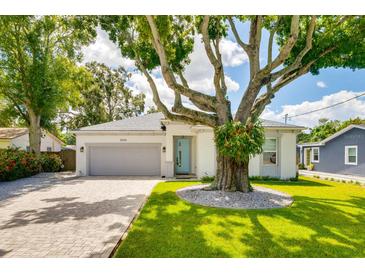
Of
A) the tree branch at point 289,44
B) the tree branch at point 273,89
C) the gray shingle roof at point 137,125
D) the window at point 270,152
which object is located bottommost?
the window at point 270,152

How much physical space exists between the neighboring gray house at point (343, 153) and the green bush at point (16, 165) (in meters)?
22.0

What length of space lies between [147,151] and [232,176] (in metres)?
7.55

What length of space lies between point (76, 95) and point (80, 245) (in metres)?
17.5

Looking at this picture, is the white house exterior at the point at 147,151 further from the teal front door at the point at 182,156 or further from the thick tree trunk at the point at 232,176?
the thick tree trunk at the point at 232,176

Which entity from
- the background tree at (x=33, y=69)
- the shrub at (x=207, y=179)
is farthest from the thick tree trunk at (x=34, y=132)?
the shrub at (x=207, y=179)

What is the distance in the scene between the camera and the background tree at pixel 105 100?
29.2 metres

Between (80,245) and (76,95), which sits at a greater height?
(76,95)

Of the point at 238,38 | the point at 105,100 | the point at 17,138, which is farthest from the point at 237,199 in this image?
the point at 105,100

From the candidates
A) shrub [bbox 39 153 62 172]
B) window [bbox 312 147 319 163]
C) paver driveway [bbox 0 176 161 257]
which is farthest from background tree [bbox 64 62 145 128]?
window [bbox 312 147 319 163]

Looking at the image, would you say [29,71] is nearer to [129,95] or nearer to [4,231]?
[4,231]

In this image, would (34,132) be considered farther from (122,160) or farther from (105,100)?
(105,100)

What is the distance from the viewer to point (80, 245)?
3992mm

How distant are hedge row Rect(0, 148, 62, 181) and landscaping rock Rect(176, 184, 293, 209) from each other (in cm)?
955
